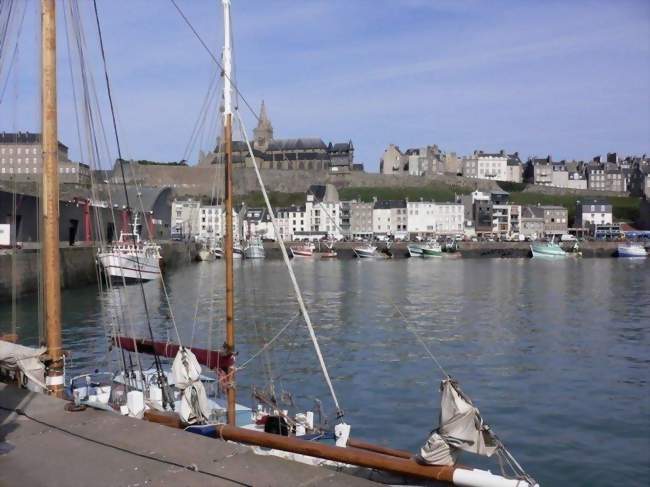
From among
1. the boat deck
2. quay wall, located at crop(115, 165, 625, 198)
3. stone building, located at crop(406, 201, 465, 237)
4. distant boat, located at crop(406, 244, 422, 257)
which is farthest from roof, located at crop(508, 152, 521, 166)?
the boat deck

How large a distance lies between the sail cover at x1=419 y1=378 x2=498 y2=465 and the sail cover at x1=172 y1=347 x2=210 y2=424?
3826mm

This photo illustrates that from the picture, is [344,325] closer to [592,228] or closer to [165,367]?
[165,367]

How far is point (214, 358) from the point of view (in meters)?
12.6

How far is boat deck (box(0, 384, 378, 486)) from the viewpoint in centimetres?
641

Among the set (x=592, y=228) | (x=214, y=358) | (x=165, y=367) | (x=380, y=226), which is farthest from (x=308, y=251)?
(x=214, y=358)

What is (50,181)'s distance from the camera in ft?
32.3

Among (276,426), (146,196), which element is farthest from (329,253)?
(276,426)

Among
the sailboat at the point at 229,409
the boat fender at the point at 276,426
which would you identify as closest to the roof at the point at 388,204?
the sailboat at the point at 229,409

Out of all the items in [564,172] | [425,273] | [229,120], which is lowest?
[425,273]

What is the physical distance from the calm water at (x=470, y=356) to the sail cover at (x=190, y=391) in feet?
15.7

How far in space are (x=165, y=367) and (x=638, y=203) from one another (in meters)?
150

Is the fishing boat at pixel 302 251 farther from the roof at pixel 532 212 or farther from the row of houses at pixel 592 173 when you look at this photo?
the row of houses at pixel 592 173

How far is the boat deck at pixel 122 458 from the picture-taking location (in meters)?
→ 6.41

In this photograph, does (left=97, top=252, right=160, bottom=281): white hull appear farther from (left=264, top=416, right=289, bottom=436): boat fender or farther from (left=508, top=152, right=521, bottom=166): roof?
(left=508, top=152, right=521, bottom=166): roof
